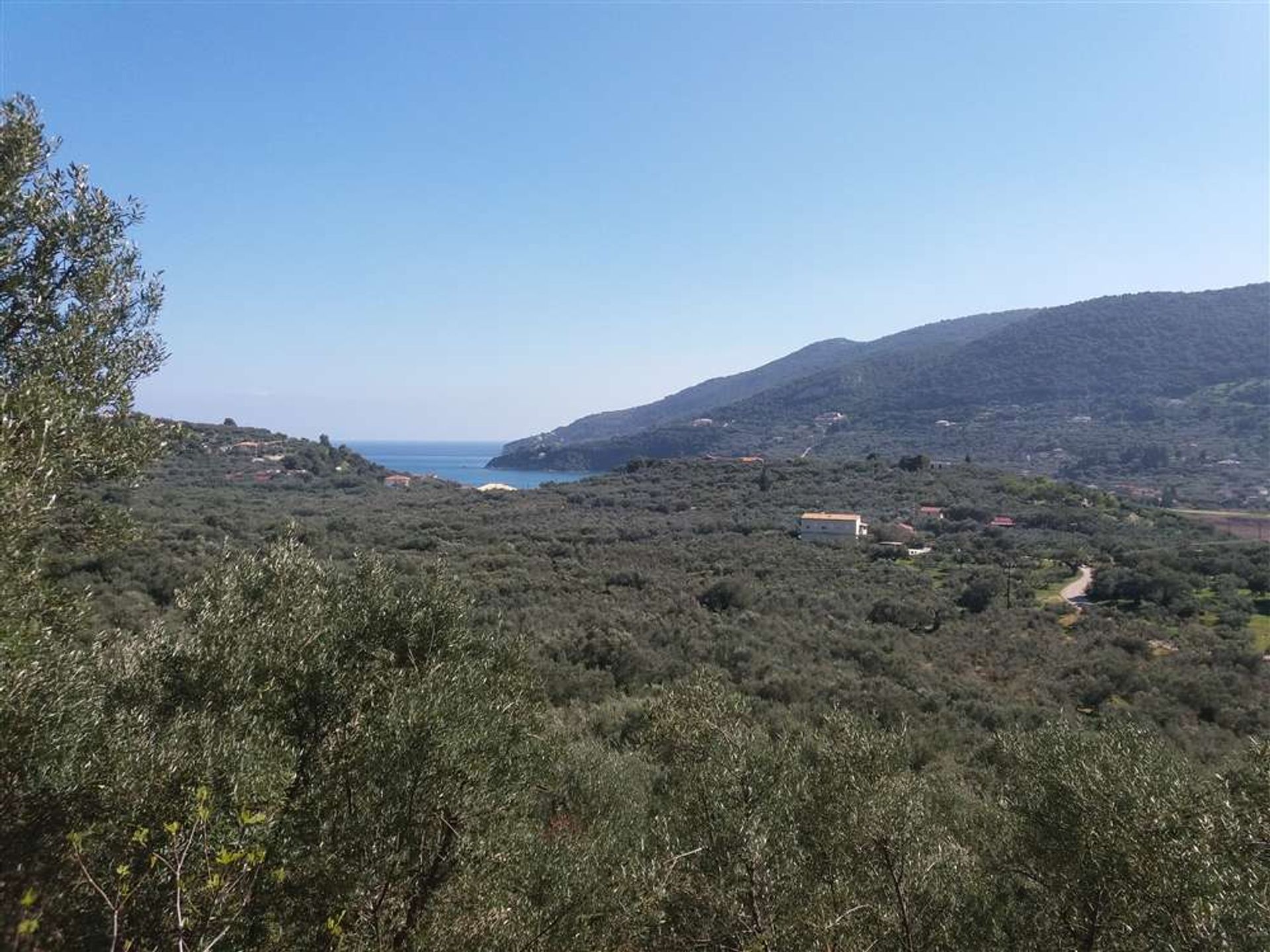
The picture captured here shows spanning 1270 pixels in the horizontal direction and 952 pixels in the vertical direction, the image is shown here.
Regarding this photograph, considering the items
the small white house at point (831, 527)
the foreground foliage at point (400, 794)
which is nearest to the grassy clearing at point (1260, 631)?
the small white house at point (831, 527)

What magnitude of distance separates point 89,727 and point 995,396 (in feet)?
491

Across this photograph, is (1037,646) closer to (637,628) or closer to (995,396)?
(637,628)

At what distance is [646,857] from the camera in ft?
27.2

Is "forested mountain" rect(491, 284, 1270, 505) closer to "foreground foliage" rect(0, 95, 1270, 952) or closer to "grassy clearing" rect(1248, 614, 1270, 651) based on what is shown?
"grassy clearing" rect(1248, 614, 1270, 651)

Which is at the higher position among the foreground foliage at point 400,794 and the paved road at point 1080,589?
the foreground foliage at point 400,794

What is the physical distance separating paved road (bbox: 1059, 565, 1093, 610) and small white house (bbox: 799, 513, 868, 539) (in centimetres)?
1315

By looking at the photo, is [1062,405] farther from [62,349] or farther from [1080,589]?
[62,349]

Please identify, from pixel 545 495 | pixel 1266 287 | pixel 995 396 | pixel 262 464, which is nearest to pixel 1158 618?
pixel 545 495

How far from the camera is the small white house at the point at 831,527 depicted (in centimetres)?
4688

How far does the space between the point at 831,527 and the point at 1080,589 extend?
50.0 ft

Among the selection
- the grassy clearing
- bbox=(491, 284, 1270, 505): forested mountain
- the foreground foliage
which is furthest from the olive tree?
bbox=(491, 284, 1270, 505): forested mountain

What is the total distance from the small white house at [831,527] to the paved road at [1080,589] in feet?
43.1

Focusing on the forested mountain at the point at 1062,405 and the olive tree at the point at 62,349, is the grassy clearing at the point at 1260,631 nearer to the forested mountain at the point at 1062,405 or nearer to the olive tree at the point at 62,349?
the olive tree at the point at 62,349

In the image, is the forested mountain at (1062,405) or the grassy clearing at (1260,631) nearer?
the grassy clearing at (1260,631)
